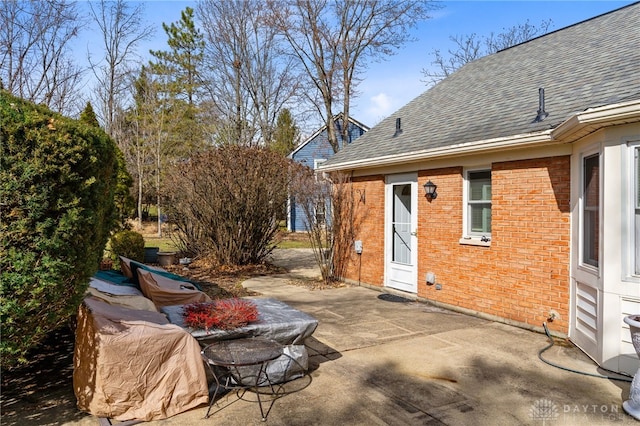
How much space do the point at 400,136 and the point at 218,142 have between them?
16.0 metres

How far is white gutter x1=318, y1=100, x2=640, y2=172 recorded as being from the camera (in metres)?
4.24

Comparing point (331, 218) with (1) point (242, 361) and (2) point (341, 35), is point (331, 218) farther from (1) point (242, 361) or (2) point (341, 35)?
(2) point (341, 35)

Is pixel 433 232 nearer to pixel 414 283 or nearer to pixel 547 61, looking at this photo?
pixel 414 283

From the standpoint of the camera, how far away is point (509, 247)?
254 inches

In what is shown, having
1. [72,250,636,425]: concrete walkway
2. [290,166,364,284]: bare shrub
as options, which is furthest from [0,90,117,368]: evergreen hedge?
[290,166,364,284]: bare shrub

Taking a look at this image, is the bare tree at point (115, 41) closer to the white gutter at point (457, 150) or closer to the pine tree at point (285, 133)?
the pine tree at point (285, 133)

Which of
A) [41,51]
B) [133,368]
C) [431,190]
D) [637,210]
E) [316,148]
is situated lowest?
[133,368]

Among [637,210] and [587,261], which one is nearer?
[637,210]

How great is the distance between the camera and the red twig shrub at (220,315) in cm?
410

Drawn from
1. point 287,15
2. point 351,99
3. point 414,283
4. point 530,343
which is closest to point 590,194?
point 530,343

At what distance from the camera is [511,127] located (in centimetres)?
648

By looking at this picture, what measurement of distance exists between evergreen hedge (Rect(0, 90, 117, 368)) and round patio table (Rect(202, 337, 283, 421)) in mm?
1233

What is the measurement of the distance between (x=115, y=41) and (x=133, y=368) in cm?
1739

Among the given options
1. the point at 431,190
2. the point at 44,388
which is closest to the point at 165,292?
the point at 44,388
